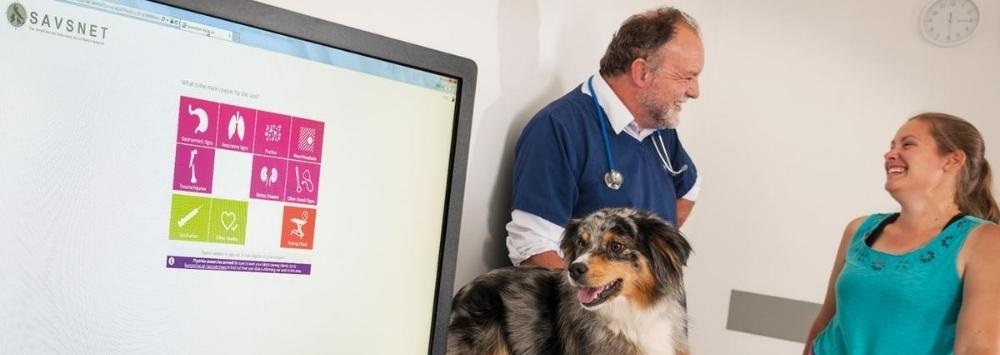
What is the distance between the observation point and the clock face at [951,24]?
2.45 m

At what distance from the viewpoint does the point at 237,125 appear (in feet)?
2.34

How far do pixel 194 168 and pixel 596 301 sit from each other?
53 centimetres

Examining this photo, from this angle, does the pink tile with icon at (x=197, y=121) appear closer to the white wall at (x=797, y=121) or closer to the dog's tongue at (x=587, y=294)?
the dog's tongue at (x=587, y=294)

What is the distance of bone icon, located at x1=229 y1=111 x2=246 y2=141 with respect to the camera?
707 millimetres

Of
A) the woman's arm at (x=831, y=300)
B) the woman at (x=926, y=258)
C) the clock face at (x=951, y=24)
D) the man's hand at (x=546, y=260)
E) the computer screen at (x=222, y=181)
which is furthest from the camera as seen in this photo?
the clock face at (x=951, y=24)

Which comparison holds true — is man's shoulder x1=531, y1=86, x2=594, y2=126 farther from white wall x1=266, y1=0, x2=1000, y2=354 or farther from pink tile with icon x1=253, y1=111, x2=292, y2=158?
white wall x1=266, y1=0, x2=1000, y2=354

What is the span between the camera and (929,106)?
2457mm

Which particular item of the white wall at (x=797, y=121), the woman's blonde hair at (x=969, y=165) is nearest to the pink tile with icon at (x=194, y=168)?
the woman's blonde hair at (x=969, y=165)

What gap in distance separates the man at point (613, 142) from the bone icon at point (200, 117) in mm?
661

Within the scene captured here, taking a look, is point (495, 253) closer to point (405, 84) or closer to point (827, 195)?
point (405, 84)

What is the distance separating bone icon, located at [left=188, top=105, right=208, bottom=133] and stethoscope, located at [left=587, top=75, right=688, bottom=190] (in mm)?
815

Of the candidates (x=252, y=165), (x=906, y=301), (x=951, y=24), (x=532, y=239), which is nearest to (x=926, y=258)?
(x=906, y=301)

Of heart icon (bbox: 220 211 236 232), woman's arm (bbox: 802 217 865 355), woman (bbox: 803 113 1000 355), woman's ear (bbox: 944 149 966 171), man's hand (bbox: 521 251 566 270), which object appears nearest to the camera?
heart icon (bbox: 220 211 236 232)

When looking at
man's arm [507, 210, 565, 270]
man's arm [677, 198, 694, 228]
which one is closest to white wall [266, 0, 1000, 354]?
man's arm [677, 198, 694, 228]
